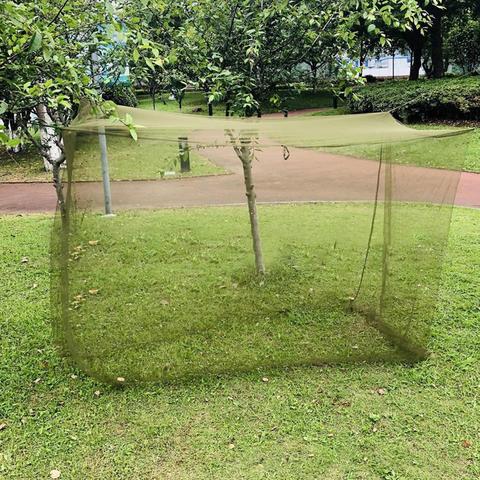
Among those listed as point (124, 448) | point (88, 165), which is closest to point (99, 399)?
point (124, 448)

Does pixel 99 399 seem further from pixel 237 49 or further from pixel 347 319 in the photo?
pixel 237 49

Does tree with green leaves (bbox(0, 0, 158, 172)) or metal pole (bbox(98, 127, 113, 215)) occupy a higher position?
tree with green leaves (bbox(0, 0, 158, 172))

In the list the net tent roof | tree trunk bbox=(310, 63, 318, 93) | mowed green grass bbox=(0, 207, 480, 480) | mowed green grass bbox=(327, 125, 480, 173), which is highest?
tree trunk bbox=(310, 63, 318, 93)

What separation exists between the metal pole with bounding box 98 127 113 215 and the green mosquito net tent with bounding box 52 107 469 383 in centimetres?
1

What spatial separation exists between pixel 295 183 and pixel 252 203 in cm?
37

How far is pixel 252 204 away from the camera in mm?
3762

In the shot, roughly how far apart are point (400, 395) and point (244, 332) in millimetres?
1193

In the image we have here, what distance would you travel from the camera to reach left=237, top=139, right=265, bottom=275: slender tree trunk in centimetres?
358

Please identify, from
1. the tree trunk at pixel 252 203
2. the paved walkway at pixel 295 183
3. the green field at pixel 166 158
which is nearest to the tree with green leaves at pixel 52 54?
the green field at pixel 166 158

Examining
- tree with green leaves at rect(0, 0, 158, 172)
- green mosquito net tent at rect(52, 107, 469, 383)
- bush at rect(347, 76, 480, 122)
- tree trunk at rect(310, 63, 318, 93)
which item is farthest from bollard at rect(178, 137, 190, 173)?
bush at rect(347, 76, 480, 122)

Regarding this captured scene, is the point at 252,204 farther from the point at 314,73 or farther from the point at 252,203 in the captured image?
the point at 314,73

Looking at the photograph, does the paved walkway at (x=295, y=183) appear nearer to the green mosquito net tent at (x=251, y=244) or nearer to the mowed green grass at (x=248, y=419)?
the green mosquito net tent at (x=251, y=244)

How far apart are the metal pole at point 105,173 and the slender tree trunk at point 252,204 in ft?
2.82

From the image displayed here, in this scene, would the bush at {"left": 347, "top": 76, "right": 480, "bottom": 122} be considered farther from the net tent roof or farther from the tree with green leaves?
the net tent roof
